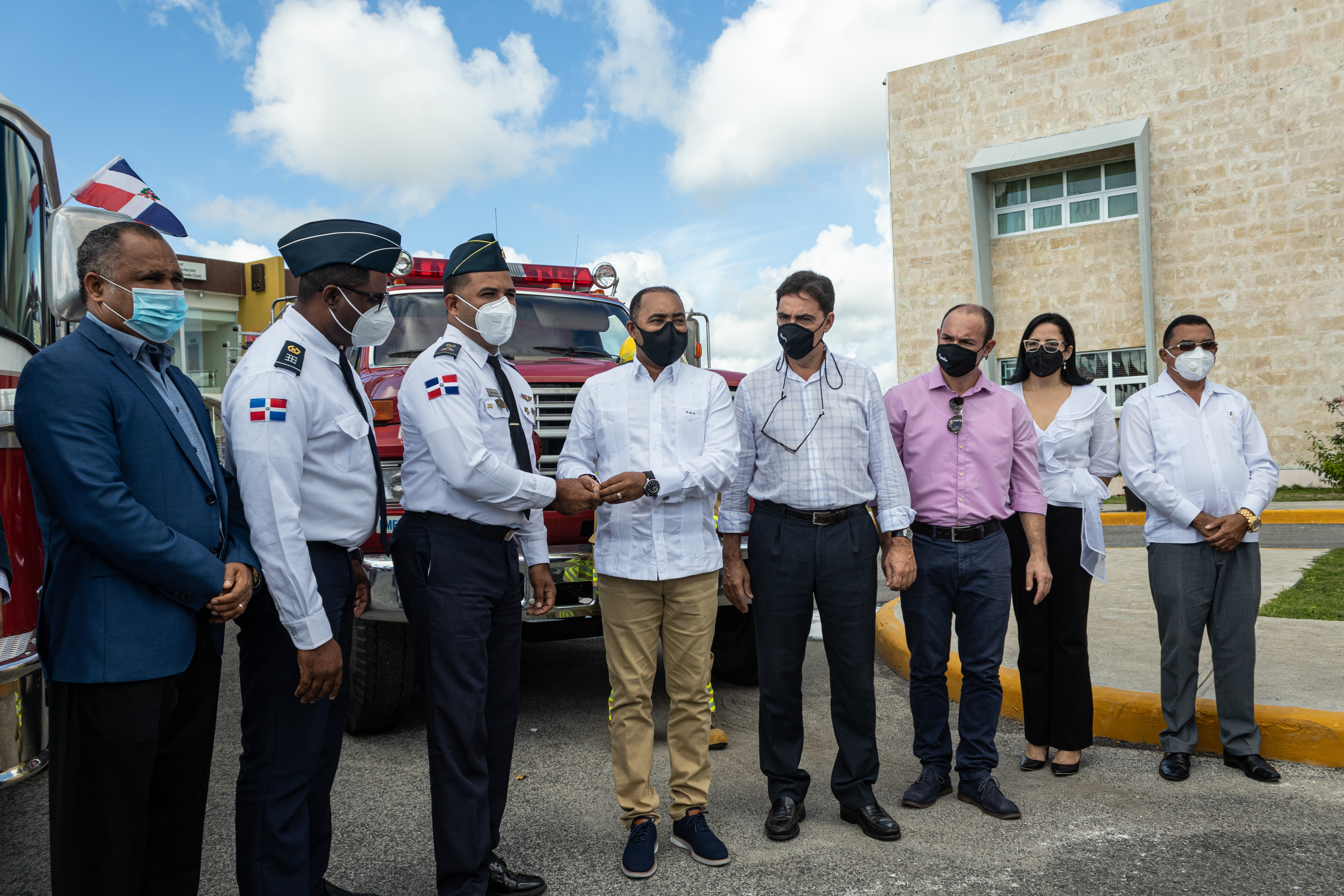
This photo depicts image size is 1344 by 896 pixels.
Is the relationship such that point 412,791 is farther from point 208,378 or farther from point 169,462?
point 208,378

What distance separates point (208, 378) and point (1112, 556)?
13.5 m

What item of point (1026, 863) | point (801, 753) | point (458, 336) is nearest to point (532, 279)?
point (458, 336)

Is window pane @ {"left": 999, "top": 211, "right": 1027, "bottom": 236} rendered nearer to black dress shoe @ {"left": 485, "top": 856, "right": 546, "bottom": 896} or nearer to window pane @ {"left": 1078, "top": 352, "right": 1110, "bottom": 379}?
window pane @ {"left": 1078, "top": 352, "right": 1110, "bottom": 379}

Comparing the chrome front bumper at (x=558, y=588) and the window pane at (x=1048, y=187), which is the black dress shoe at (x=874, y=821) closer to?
the chrome front bumper at (x=558, y=588)

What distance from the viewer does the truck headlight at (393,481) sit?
14.4 ft

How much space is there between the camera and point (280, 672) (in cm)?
265

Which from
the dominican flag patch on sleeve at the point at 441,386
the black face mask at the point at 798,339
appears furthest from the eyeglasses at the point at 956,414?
the dominican flag patch on sleeve at the point at 441,386

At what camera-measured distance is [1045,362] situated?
14.4 ft

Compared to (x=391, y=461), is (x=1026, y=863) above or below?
below

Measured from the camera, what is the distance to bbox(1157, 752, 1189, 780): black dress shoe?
13.2ft

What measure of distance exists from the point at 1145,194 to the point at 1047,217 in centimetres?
221

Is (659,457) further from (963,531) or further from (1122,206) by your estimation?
(1122,206)

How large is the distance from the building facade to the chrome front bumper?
1800 centimetres

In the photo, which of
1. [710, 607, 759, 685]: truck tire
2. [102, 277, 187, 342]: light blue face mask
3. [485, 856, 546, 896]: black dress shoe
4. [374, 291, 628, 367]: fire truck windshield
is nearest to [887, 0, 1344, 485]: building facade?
[374, 291, 628, 367]: fire truck windshield
